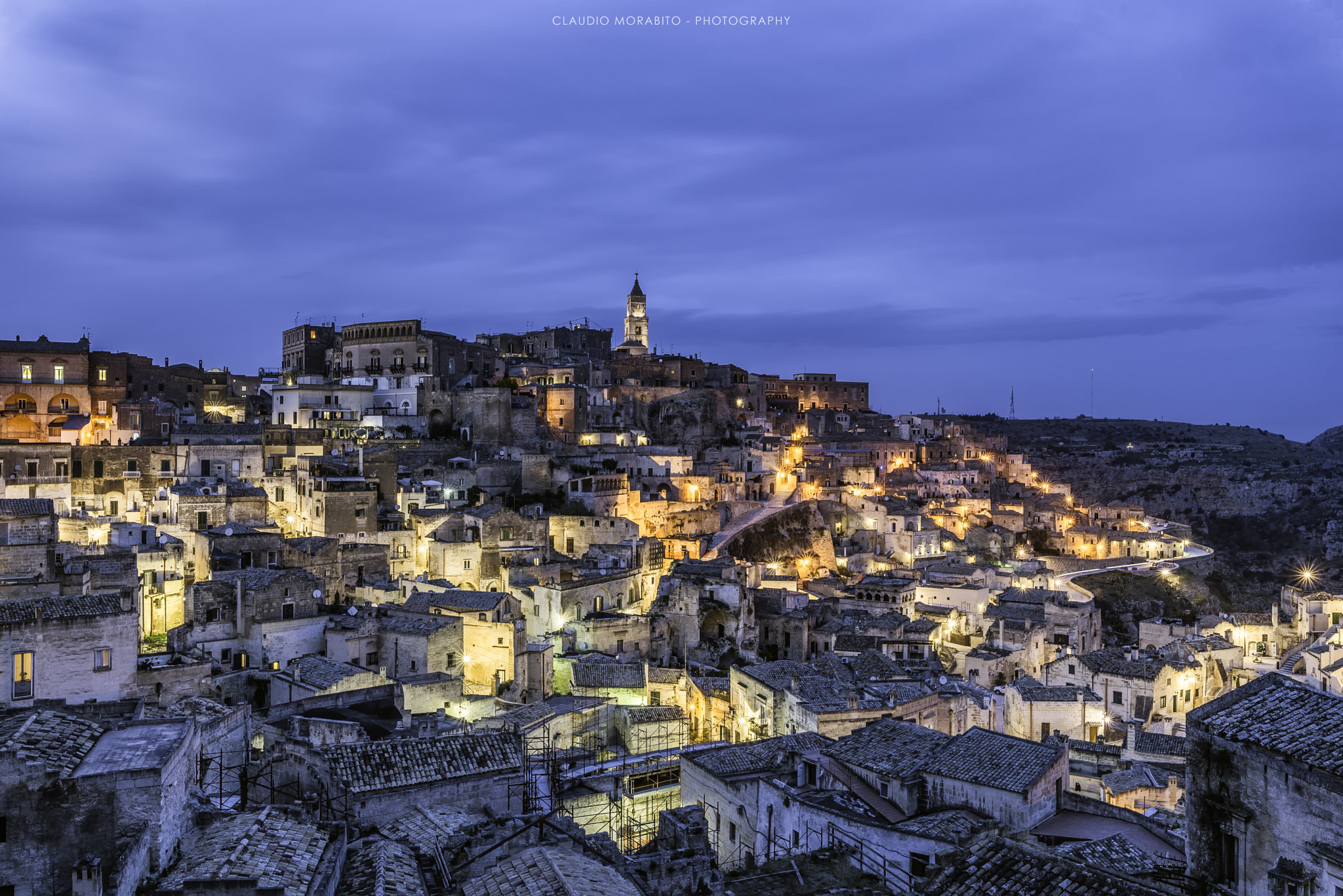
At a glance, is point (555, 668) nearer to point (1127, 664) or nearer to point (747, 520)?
point (1127, 664)

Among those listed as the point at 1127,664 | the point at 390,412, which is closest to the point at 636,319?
the point at 390,412

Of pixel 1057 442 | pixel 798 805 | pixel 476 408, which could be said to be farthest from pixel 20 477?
pixel 1057 442

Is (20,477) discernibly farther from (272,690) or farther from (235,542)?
(272,690)

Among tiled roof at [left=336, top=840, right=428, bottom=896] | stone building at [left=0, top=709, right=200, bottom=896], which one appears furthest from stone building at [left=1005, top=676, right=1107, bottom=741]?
stone building at [left=0, top=709, right=200, bottom=896]

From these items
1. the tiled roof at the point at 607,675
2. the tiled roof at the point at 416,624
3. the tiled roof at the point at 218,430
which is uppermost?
the tiled roof at the point at 218,430

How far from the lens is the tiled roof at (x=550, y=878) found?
407 inches

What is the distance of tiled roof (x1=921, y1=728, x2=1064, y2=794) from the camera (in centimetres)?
1391

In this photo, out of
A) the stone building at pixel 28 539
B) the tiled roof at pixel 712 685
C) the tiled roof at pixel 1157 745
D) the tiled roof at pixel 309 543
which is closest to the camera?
the stone building at pixel 28 539

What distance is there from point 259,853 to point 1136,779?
20648 mm

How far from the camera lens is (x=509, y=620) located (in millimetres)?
27047

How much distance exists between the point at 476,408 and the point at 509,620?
107ft

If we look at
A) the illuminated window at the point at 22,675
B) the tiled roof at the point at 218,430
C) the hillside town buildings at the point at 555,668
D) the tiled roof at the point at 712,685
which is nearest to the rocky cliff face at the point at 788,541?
the hillside town buildings at the point at 555,668

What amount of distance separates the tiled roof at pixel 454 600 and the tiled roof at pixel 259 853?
47.0 feet

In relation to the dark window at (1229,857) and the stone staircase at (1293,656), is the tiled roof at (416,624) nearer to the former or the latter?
the dark window at (1229,857)
